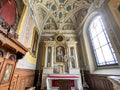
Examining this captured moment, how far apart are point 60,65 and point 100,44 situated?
3180 mm

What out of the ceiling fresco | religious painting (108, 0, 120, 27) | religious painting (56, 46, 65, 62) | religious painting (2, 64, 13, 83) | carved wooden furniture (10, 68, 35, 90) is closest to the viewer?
religious painting (2, 64, 13, 83)

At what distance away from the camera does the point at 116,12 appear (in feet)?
10.1

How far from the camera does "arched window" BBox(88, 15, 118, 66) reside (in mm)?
3890

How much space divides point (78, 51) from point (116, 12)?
4.07m

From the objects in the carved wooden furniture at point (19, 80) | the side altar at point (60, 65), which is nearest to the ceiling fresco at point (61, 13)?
the side altar at point (60, 65)

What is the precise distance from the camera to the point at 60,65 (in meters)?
5.82

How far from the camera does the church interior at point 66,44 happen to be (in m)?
3.18

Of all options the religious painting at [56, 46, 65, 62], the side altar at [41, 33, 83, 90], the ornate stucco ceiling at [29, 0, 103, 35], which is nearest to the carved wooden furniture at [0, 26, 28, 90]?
the side altar at [41, 33, 83, 90]

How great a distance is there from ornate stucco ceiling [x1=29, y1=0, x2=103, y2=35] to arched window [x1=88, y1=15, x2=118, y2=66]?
1133mm

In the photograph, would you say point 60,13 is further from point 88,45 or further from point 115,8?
point 115,8

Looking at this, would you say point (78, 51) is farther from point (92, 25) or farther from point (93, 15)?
point (93, 15)

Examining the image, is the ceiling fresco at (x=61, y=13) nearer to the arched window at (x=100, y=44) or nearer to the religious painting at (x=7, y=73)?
the arched window at (x=100, y=44)

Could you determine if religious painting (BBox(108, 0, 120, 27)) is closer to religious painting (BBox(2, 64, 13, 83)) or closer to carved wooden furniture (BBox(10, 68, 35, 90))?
religious painting (BBox(2, 64, 13, 83))

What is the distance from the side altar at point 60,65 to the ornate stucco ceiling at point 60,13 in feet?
4.73
